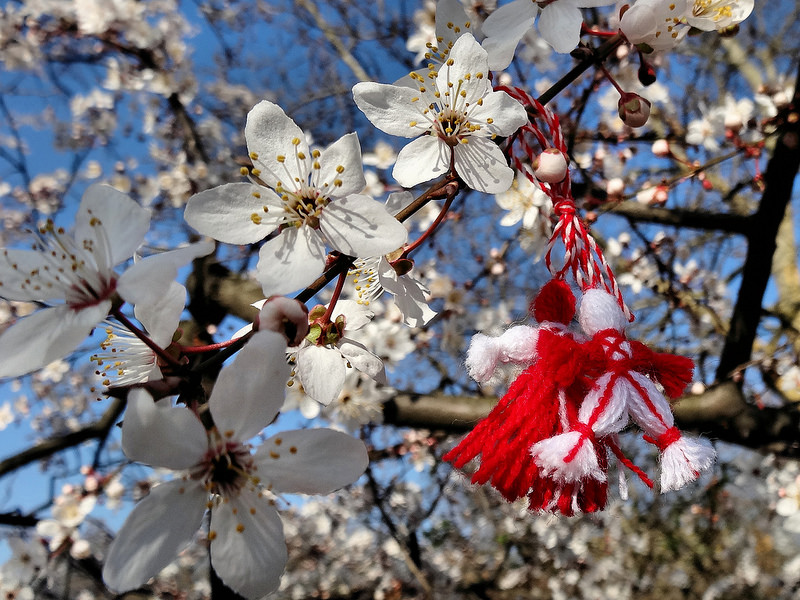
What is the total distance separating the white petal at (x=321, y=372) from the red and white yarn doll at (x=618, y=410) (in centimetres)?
31

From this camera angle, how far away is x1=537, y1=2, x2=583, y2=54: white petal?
738 millimetres

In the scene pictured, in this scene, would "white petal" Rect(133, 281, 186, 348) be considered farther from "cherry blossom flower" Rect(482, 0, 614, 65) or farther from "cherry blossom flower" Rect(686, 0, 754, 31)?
"cherry blossom flower" Rect(686, 0, 754, 31)

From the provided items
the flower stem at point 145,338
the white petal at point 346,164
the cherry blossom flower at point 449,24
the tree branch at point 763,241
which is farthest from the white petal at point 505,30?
the tree branch at point 763,241

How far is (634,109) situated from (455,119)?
28cm

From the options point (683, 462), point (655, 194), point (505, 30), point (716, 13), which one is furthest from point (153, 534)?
point (655, 194)

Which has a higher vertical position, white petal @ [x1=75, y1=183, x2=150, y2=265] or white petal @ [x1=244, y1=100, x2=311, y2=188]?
white petal @ [x1=244, y1=100, x2=311, y2=188]

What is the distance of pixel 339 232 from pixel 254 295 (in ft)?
5.55

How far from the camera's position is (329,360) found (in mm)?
777

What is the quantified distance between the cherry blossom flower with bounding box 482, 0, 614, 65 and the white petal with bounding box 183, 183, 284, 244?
0.37 meters

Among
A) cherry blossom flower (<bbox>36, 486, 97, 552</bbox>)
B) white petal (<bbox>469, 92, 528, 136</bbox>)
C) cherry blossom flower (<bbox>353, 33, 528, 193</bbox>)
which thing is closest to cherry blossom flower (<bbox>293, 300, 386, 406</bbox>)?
cherry blossom flower (<bbox>353, 33, 528, 193</bbox>)

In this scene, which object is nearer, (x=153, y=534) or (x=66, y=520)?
(x=153, y=534)

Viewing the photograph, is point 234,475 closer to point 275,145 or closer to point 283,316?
point 283,316

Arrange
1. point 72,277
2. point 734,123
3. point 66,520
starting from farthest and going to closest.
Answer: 1. point 66,520
2. point 734,123
3. point 72,277

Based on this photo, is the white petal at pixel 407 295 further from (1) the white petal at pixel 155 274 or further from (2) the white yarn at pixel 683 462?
(2) the white yarn at pixel 683 462
